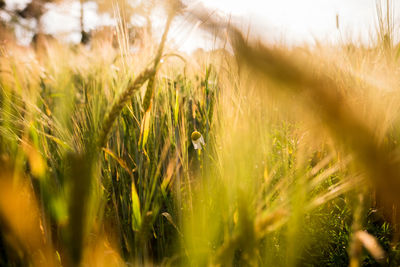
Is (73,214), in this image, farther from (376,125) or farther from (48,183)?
(376,125)

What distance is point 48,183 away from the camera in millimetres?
536

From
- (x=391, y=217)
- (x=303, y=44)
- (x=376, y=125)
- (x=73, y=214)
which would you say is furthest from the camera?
(x=303, y=44)

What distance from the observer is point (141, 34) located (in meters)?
0.81

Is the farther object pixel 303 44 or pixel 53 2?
pixel 53 2

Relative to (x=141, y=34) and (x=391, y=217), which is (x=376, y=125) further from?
(x=141, y=34)

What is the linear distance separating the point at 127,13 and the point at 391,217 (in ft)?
2.58

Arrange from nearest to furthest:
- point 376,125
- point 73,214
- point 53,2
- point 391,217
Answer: point 73,214, point 376,125, point 391,217, point 53,2

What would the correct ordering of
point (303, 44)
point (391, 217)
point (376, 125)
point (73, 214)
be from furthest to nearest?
1. point (303, 44)
2. point (391, 217)
3. point (376, 125)
4. point (73, 214)

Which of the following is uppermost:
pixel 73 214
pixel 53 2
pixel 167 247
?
pixel 53 2

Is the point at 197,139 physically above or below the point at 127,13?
below

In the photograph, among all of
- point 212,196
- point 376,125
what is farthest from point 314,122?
point 212,196

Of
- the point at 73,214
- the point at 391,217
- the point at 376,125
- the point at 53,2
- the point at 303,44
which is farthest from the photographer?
the point at 53,2

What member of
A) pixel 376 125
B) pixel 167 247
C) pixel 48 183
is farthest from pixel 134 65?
pixel 376 125

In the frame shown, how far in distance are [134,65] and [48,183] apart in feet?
1.28
